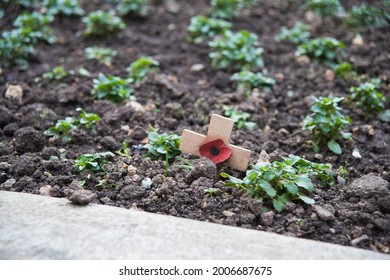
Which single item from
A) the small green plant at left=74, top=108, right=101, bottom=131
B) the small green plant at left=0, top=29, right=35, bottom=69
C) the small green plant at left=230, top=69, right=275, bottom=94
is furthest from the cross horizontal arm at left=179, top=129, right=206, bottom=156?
the small green plant at left=0, top=29, right=35, bottom=69

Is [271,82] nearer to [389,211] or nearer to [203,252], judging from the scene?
[389,211]

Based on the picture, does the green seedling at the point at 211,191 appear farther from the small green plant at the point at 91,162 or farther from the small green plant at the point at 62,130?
the small green plant at the point at 62,130

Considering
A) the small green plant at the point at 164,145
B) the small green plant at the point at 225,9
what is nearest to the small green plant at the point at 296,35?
the small green plant at the point at 225,9

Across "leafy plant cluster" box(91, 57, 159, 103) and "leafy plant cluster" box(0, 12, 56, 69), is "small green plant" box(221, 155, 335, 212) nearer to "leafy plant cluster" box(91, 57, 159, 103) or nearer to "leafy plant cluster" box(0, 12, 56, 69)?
"leafy plant cluster" box(91, 57, 159, 103)

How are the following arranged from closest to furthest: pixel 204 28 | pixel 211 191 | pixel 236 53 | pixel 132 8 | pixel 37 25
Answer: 1. pixel 211 191
2. pixel 236 53
3. pixel 37 25
4. pixel 204 28
5. pixel 132 8

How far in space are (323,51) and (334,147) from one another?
1.65m

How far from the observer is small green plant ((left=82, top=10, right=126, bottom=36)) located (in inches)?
190

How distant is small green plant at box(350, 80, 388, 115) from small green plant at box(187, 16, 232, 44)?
5.86ft

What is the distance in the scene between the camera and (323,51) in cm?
431

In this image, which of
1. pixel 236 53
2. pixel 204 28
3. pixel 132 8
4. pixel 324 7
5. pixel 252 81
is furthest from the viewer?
pixel 132 8

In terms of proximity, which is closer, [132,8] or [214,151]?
[214,151]

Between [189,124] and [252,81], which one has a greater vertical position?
[252,81]

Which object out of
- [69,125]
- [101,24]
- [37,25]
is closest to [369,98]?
[69,125]

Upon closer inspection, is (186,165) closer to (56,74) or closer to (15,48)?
(56,74)
